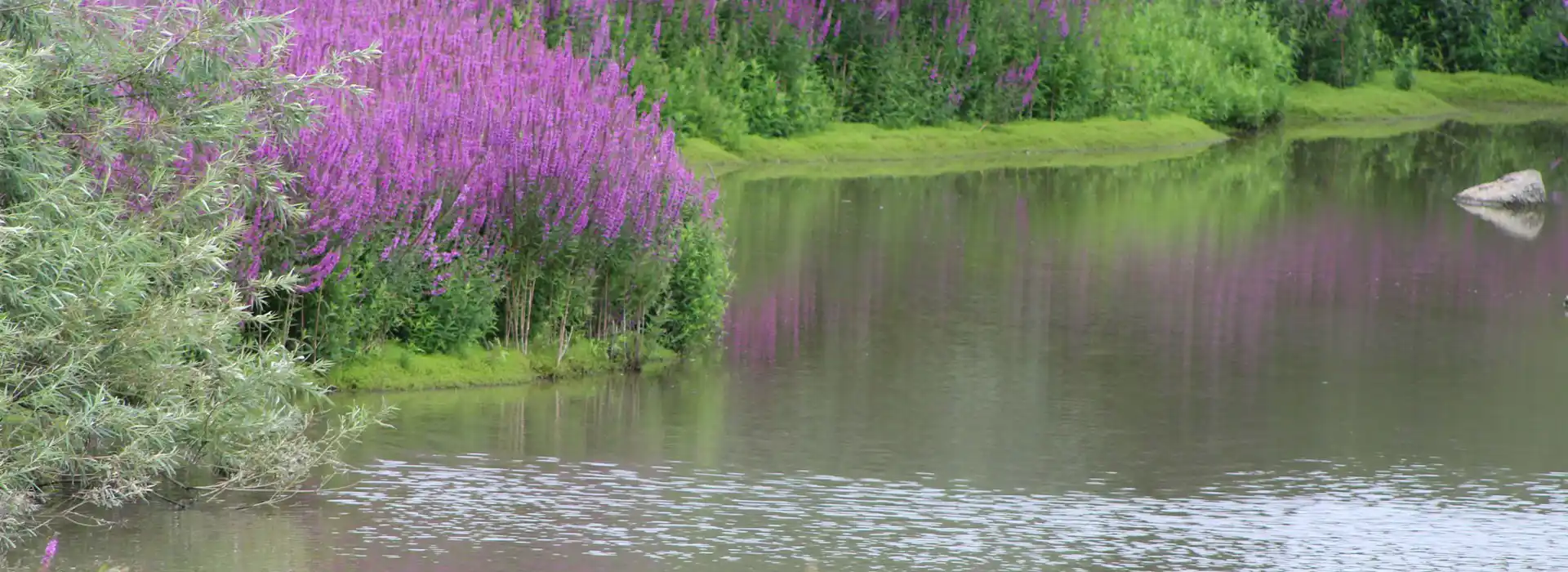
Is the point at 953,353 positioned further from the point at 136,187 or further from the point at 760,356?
the point at 136,187

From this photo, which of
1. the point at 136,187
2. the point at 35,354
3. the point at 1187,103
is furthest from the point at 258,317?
the point at 1187,103

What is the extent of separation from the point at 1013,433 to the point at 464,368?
2.79 meters

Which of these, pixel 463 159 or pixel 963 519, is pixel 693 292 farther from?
pixel 963 519

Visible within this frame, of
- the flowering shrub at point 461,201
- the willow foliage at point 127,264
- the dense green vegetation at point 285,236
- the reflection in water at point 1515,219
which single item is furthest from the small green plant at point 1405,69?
the willow foliage at point 127,264

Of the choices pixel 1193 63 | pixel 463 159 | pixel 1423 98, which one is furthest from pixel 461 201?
pixel 1423 98

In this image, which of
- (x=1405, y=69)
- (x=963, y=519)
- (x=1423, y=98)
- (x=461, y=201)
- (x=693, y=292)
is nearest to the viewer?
(x=963, y=519)

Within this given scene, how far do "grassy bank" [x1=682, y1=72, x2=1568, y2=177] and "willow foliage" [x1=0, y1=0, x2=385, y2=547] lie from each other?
41.1ft

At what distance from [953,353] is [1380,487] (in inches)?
148

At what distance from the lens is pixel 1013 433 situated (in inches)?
424

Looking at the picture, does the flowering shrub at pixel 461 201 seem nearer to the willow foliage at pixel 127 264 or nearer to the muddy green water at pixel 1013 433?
the muddy green water at pixel 1013 433

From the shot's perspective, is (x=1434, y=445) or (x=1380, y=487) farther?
(x=1434, y=445)

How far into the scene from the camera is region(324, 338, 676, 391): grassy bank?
1138 centimetres

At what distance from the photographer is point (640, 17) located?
24375mm

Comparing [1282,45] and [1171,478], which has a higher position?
[1282,45]
